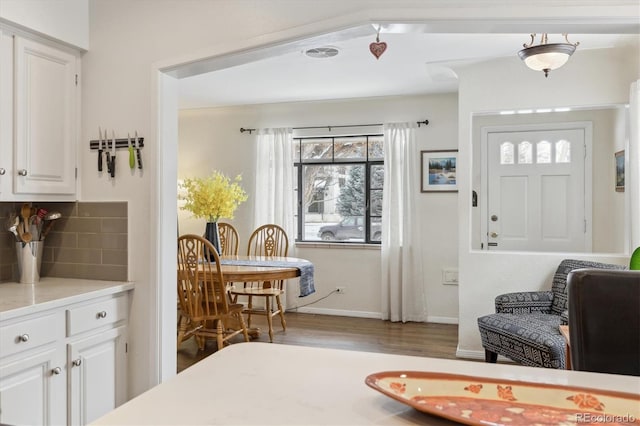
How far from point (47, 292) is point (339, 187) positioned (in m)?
3.86

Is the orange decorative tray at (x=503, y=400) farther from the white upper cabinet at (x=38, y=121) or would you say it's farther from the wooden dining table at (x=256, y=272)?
the wooden dining table at (x=256, y=272)

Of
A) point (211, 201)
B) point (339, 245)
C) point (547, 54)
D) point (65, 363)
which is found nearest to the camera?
point (65, 363)

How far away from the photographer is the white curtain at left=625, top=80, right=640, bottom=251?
3316mm

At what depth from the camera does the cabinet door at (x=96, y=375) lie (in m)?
2.04

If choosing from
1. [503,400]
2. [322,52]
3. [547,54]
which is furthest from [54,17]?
[547,54]

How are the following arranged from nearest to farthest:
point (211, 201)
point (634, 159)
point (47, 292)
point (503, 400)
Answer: point (503, 400)
point (47, 292)
point (634, 159)
point (211, 201)

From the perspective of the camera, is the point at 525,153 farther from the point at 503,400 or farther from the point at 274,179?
the point at 503,400

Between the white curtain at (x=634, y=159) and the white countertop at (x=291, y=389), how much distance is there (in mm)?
2930

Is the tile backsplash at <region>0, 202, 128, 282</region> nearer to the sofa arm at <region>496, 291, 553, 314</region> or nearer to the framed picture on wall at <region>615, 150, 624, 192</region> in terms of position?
the sofa arm at <region>496, 291, 553, 314</region>

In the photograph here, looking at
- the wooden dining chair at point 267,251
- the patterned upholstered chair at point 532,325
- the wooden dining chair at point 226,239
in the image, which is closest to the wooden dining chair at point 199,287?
the wooden dining chair at point 267,251

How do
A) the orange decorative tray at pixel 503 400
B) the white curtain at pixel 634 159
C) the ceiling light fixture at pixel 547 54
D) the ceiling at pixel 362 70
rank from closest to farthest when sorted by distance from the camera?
the orange decorative tray at pixel 503 400, the ceiling light fixture at pixel 547 54, the white curtain at pixel 634 159, the ceiling at pixel 362 70

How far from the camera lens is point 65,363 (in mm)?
1998

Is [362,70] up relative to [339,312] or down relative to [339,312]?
up

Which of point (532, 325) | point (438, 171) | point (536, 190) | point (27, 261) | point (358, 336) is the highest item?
point (438, 171)
